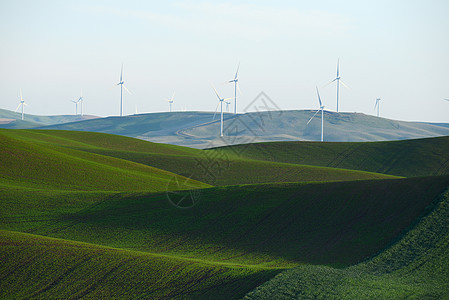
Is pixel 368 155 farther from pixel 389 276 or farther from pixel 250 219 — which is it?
pixel 389 276

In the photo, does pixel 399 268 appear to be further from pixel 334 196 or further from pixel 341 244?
pixel 334 196

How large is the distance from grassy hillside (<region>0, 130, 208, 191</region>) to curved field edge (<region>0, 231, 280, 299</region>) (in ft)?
52.2

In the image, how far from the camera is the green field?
1652cm

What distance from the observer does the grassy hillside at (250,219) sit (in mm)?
21922

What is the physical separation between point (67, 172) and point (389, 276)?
26.6 metres

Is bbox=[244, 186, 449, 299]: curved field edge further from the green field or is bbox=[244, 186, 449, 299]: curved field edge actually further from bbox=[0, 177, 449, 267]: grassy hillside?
bbox=[0, 177, 449, 267]: grassy hillside

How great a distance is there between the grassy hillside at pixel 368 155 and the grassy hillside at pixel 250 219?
81.5 feet

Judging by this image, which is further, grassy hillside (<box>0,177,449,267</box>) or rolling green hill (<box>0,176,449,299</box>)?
grassy hillside (<box>0,177,449,267</box>)

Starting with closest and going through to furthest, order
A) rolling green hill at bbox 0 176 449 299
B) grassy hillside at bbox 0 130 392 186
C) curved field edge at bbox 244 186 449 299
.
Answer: curved field edge at bbox 244 186 449 299 < rolling green hill at bbox 0 176 449 299 < grassy hillside at bbox 0 130 392 186

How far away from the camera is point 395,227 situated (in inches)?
893

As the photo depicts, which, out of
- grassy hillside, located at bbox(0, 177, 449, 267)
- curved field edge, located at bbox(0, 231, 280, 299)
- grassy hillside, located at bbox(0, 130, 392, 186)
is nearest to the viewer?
curved field edge, located at bbox(0, 231, 280, 299)

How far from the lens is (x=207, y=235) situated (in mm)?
24484

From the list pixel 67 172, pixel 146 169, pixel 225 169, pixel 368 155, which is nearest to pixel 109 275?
pixel 67 172

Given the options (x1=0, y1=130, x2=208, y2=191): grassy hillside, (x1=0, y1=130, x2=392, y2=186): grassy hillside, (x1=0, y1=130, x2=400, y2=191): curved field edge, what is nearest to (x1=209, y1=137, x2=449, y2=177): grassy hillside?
(x1=0, y1=130, x2=392, y2=186): grassy hillside
